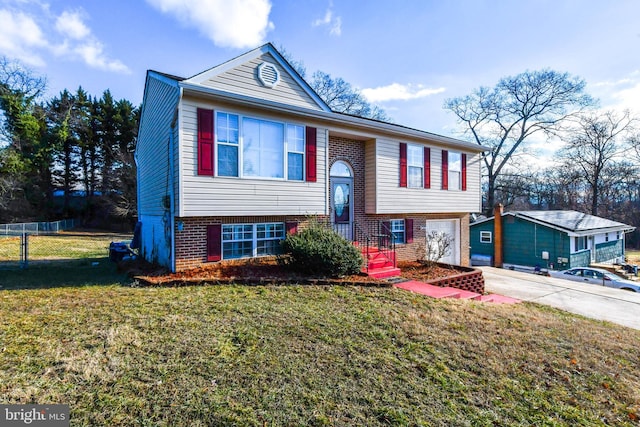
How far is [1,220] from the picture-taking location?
94.8 ft

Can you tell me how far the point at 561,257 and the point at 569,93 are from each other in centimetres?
1672

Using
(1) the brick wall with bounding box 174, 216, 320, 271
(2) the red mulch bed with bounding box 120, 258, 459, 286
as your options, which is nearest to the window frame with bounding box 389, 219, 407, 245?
(2) the red mulch bed with bounding box 120, 258, 459, 286

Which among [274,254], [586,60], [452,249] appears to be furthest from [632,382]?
[586,60]

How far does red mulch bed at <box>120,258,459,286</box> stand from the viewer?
22.7 feet

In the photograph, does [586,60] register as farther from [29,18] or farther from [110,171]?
[110,171]

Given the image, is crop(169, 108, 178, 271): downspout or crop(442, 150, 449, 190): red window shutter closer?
crop(169, 108, 178, 271): downspout

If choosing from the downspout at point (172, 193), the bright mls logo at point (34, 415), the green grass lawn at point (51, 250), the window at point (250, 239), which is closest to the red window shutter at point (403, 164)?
the window at point (250, 239)

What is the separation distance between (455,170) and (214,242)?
1011cm

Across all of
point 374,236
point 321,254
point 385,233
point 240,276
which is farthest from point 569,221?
point 240,276

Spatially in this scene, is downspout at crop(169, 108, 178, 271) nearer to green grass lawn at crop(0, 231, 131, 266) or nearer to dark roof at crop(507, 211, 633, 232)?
green grass lawn at crop(0, 231, 131, 266)

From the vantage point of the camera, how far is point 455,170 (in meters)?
13.0

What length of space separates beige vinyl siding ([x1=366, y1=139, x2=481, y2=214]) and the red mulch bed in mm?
2942

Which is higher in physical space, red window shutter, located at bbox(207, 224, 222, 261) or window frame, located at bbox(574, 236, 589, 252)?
red window shutter, located at bbox(207, 224, 222, 261)

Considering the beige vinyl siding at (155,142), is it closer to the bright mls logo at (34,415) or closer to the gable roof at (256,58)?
the gable roof at (256,58)
